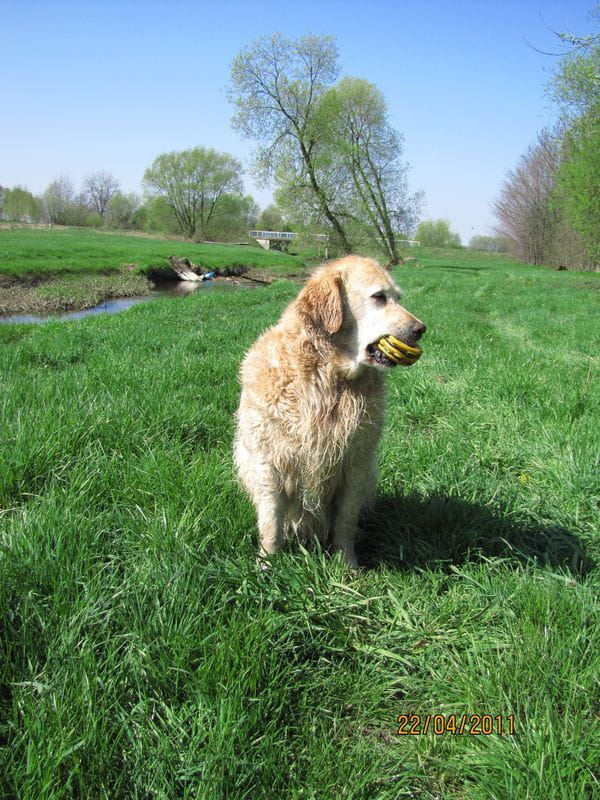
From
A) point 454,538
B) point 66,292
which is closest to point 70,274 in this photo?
point 66,292

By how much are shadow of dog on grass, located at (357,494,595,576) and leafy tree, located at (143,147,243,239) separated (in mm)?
74496

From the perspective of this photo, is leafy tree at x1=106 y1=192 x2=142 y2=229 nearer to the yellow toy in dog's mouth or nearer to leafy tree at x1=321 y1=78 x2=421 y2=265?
leafy tree at x1=321 y1=78 x2=421 y2=265

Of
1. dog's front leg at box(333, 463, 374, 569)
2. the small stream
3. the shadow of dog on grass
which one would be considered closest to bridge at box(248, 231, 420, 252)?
the small stream

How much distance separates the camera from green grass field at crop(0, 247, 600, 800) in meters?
→ 1.53

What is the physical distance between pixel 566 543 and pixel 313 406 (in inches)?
64.1

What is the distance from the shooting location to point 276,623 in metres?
2.02

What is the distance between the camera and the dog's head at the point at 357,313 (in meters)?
2.52

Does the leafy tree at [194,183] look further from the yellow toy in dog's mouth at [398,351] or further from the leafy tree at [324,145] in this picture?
the yellow toy in dog's mouth at [398,351]

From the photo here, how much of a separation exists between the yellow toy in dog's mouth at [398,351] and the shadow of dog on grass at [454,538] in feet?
3.37

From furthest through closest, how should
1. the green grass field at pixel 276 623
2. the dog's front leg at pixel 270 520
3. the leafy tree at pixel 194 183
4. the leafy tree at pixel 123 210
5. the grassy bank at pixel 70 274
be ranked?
the leafy tree at pixel 123 210
the leafy tree at pixel 194 183
the grassy bank at pixel 70 274
the dog's front leg at pixel 270 520
the green grass field at pixel 276 623

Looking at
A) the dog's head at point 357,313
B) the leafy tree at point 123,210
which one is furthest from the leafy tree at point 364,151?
the leafy tree at point 123,210

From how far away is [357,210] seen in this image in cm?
3541

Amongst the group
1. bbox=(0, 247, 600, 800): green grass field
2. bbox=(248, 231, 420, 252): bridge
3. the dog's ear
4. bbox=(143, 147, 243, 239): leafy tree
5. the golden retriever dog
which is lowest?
bbox=(0, 247, 600, 800): green grass field

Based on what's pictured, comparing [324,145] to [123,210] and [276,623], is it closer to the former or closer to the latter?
[276,623]
